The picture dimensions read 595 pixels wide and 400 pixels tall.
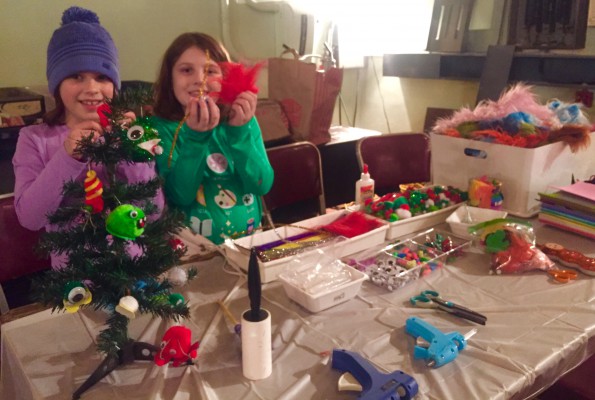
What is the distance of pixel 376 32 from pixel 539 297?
113 inches

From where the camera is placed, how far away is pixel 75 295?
0.70 metres

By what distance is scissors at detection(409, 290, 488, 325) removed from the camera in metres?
0.92

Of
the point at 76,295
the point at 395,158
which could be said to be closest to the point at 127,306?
the point at 76,295

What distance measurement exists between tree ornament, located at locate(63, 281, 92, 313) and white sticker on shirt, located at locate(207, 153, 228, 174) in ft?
2.70

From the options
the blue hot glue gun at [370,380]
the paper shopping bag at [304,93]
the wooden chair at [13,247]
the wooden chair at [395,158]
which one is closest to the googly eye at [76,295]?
the blue hot glue gun at [370,380]

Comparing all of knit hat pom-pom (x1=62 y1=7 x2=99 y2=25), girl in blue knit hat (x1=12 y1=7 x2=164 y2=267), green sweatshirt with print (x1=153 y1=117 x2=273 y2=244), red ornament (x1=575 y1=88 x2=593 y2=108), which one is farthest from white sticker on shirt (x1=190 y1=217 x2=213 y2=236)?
red ornament (x1=575 y1=88 x2=593 y2=108)

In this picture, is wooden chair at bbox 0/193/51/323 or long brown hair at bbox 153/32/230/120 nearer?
wooden chair at bbox 0/193/51/323

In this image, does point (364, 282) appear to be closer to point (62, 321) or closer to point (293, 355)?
point (293, 355)

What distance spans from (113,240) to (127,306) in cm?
10

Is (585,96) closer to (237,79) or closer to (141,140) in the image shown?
(237,79)

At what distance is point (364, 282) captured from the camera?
1081mm

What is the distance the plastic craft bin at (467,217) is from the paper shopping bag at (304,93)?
1.29 meters

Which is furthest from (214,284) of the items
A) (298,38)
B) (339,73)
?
(298,38)

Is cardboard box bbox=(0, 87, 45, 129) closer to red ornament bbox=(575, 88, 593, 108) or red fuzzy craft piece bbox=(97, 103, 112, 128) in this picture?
red fuzzy craft piece bbox=(97, 103, 112, 128)
